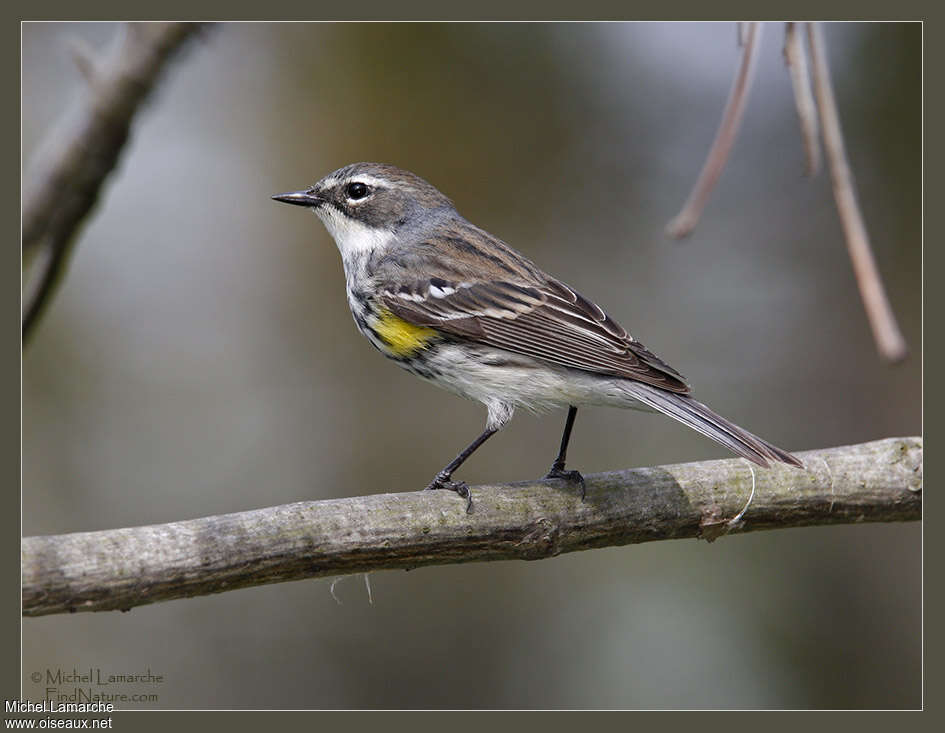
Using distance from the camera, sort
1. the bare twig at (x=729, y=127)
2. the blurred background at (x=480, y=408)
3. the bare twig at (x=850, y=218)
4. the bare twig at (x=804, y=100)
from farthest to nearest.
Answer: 1. the blurred background at (x=480, y=408)
2. the bare twig at (x=729, y=127)
3. the bare twig at (x=804, y=100)
4. the bare twig at (x=850, y=218)

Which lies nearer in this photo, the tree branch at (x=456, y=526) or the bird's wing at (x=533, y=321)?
the tree branch at (x=456, y=526)

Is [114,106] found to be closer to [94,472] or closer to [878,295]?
[878,295]

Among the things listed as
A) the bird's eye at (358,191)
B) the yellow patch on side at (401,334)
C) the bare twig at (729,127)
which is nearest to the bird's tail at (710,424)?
the yellow patch on side at (401,334)

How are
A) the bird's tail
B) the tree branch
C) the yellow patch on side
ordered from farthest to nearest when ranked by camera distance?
the yellow patch on side, the bird's tail, the tree branch

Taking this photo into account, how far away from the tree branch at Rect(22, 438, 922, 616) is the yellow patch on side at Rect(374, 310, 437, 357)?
1154mm

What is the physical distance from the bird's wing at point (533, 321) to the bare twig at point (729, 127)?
2078 mm

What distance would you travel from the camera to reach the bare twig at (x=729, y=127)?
114 inches

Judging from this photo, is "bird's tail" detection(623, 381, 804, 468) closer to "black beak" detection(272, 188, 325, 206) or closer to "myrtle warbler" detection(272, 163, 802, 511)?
"myrtle warbler" detection(272, 163, 802, 511)

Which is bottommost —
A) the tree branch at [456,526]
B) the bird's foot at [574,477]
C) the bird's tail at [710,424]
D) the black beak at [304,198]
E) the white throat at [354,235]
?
the tree branch at [456,526]

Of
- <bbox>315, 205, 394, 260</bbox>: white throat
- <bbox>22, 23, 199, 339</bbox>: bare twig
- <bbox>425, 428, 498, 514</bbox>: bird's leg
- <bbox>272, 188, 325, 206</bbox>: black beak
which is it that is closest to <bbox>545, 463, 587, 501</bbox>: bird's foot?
<bbox>425, 428, 498, 514</bbox>: bird's leg

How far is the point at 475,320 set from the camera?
550 centimetres

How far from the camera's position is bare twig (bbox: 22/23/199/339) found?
3.08 metres

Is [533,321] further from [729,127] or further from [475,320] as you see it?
[729,127]

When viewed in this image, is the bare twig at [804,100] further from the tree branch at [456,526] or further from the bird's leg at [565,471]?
the bird's leg at [565,471]
